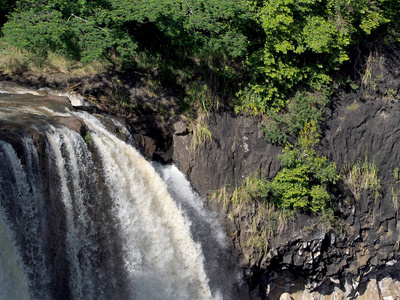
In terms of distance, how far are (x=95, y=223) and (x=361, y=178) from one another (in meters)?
6.28

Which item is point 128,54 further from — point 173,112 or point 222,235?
point 222,235

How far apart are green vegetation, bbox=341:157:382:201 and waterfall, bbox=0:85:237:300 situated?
3.30 m

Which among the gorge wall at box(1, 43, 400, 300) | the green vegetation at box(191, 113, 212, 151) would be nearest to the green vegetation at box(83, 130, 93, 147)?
the gorge wall at box(1, 43, 400, 300)

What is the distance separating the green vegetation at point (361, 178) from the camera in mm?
10633

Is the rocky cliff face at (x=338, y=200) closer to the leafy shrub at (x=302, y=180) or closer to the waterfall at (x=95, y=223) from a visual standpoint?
the leafy shrub at (x=302, y=180)

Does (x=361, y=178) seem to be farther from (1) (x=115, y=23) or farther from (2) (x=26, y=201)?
(2) (x=26, y=201)

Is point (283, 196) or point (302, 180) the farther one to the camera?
point (283, 196)

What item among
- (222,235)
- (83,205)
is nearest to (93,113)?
(83,205)

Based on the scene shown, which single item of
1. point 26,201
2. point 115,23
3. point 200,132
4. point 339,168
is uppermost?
point 115,23

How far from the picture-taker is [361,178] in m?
10.7

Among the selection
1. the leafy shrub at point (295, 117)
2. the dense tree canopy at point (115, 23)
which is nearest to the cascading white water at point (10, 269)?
the dense tree canopy at point (115, 23)

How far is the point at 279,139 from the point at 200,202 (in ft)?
7.09

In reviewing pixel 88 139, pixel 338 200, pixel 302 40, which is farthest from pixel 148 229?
pixel 302 40

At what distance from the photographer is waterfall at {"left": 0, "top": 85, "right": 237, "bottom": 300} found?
6.27 m
